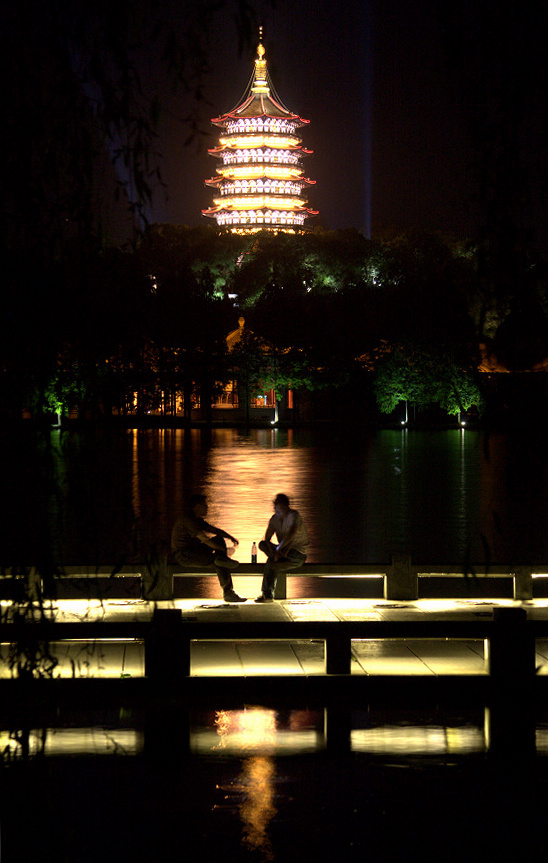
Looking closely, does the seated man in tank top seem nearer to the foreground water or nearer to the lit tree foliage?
the foreground water

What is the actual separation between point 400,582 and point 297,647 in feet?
5.75

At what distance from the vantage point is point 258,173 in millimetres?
110062

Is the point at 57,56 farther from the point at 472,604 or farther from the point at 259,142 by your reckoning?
the point at 259,142

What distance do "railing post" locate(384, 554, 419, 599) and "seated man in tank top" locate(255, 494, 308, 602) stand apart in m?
0.91

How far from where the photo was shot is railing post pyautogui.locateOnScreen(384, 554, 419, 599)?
11625 mm

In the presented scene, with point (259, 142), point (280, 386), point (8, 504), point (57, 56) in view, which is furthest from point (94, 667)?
point (259, 142)

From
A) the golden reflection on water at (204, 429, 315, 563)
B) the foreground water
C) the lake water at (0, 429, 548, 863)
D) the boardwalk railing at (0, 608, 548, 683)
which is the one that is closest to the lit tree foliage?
the golden reflection on water at (204, 429, 315, 563)

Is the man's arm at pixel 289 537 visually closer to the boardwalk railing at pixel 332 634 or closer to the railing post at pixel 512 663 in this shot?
the boardwalk railing at pixel 332 634

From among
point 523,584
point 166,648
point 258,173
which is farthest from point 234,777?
point 258,173

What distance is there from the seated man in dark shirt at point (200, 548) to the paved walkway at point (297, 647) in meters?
0.35

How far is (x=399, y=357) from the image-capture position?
57531mm

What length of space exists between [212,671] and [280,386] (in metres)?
52.8

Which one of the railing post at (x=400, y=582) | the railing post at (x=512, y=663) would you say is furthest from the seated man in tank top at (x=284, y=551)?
the railing post at (x=512, y=663)

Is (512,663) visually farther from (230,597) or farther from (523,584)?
(230,597)
